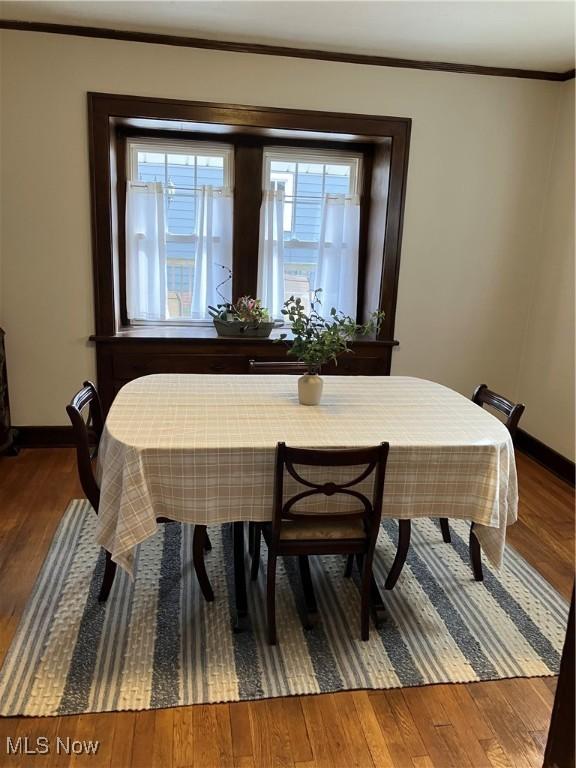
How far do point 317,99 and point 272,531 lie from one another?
2.75m

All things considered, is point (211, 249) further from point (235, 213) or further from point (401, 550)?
point (401, 550)

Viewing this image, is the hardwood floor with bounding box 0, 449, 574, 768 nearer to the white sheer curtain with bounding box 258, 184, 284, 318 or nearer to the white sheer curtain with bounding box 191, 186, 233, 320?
the white sheer curtain with bounding box 191, 186, 233, 320

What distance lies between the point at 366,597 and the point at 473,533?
62cm

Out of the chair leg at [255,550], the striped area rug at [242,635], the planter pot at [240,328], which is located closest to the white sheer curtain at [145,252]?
the planter pot at [240,328]

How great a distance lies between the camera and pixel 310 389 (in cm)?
235

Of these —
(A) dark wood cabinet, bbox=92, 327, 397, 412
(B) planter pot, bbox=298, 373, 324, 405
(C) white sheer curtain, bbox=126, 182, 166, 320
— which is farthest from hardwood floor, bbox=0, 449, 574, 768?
(C) white sheer curtain, bbox=126, 182, 166, 320

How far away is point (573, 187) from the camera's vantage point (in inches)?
139

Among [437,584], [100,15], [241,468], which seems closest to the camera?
[241,468]

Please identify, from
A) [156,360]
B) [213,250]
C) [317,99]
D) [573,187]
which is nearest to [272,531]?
[156,360]

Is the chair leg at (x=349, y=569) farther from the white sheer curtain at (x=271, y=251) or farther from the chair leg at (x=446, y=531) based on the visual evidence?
the white sheer curtain at (x=271, y=251)

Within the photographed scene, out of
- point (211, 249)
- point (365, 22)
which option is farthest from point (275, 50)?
point (211, 249)

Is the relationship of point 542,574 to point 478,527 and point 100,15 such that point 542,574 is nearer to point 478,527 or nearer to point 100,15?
point 478,527

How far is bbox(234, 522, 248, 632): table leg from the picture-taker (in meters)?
Result: 2.12

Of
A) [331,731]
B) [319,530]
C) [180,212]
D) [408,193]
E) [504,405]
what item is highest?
[408,193]
